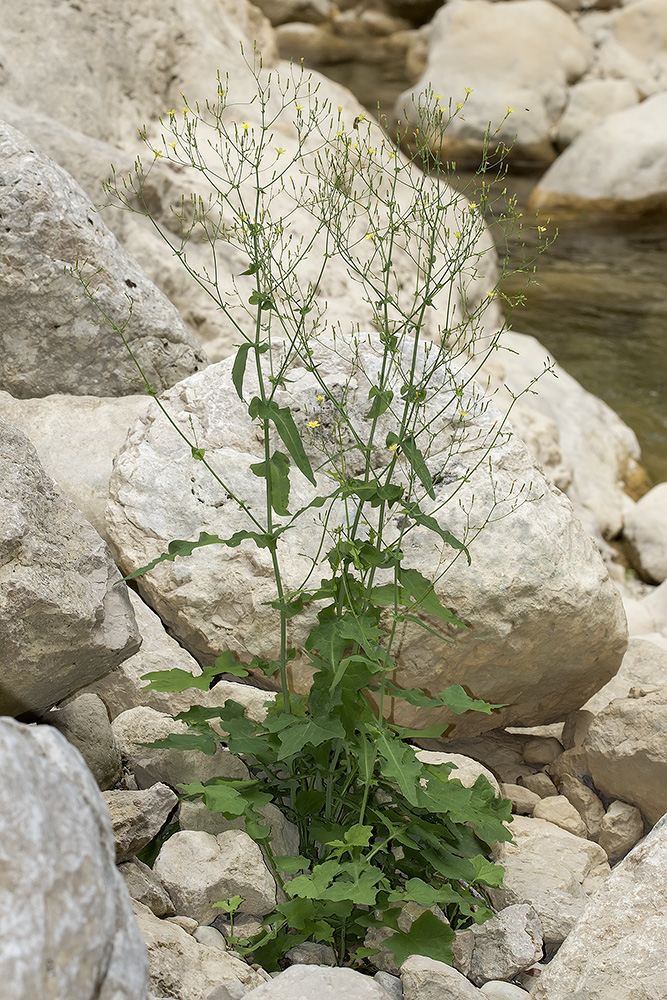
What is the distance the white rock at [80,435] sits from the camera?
340cm

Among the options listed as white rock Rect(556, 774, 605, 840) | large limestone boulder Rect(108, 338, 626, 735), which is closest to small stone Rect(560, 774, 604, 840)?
white rock Rect(556, 774, 605, 840)

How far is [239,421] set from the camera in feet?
11.0

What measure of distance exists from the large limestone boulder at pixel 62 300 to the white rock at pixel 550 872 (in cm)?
212

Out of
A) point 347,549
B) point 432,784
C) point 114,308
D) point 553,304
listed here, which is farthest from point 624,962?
point 553,304

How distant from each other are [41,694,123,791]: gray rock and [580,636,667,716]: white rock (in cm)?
184

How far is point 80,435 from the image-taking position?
3561mm

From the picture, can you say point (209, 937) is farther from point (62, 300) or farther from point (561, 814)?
point (62, 300)

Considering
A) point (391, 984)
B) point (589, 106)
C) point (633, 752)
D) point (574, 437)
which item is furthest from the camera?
point (589, 106)

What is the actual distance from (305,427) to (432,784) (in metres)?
1.32

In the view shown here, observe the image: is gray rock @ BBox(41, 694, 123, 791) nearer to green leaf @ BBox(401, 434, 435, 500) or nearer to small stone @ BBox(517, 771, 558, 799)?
green leaf @ BBox(401, 434, 435, 500)

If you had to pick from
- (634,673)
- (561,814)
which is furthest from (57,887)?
(634,673)

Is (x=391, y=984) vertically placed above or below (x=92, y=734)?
below

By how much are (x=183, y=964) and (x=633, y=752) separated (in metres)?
1.70

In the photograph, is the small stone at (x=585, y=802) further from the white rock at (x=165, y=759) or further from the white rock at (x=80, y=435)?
the white rock at (x=80, y=435)
